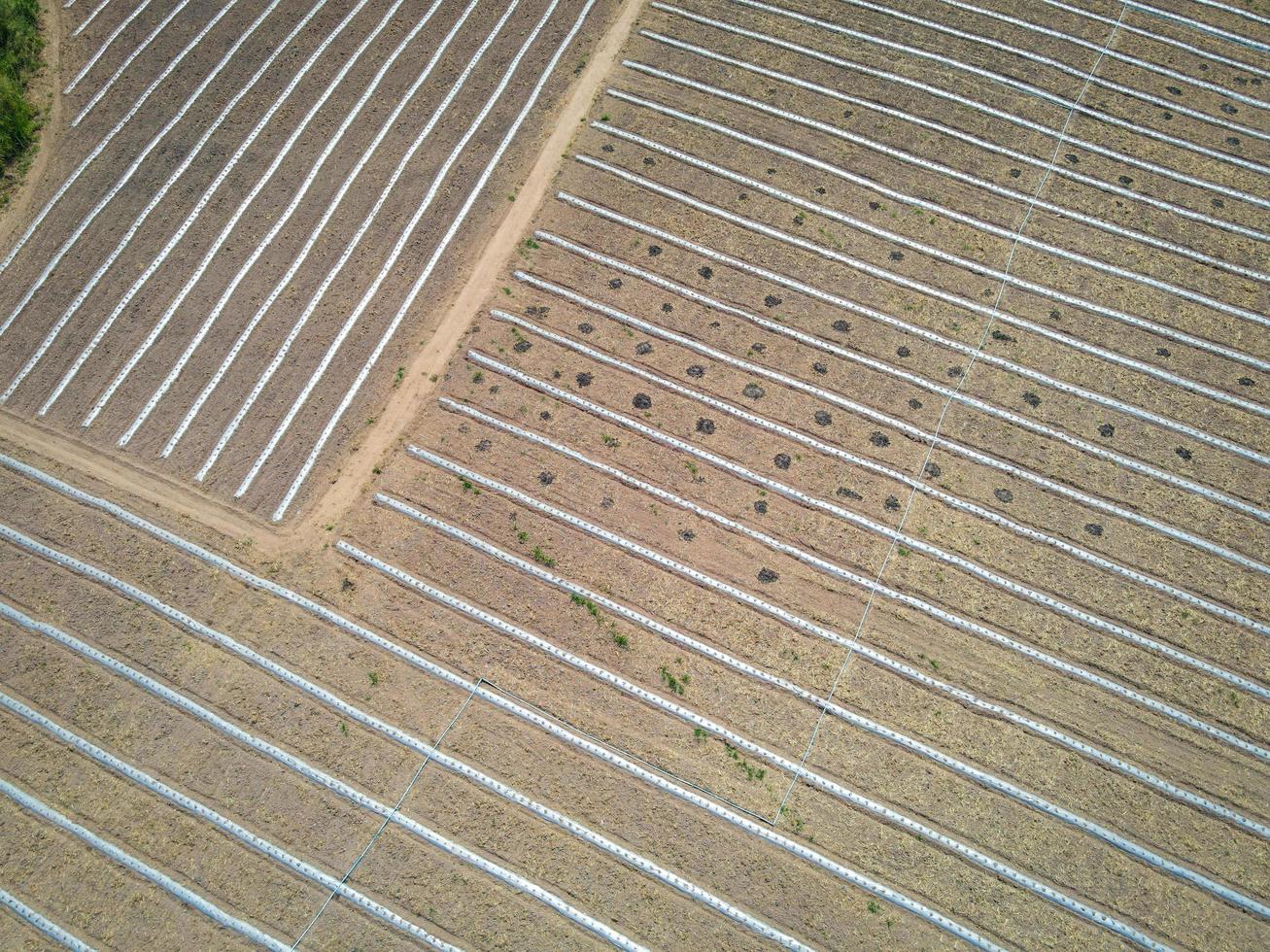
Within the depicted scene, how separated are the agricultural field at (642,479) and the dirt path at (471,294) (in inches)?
5.4

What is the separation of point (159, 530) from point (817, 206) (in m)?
19.3

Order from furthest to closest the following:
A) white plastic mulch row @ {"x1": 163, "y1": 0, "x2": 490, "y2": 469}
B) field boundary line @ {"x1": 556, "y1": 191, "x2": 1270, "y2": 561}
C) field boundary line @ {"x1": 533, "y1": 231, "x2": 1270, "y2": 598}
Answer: white plastic mulch row @ {"x1": 163, "y1": 0, "x2": 490, "y2": 469}, field boundary line @ {"x1": 556, "y1": 191, "x2": 1270, "y2": 561}, field boundary line @ {"x1": 533, "y1": 231, "x2": 1270, "y2": 598}

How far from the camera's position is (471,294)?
74.1 ft

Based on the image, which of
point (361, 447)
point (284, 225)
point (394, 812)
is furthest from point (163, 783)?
point (284, 225)

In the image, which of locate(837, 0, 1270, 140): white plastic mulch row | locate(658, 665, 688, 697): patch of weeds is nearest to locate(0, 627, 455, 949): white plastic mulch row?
locate(658, 665, 688, 697): patch of weeds

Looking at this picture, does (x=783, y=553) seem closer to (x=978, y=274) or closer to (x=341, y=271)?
(x=978, y=274)

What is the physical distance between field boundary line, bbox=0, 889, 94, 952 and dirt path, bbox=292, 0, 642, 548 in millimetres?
8444

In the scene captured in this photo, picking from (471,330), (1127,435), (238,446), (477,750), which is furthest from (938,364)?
(238,446)

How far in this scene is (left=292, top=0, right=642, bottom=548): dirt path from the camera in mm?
20188

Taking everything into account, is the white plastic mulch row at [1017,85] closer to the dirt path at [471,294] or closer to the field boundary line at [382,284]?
the dirt path at [471,294]

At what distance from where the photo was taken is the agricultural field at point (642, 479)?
16891 millimetres

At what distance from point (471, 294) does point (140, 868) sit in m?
15.0

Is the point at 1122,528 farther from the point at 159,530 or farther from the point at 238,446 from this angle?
the point at 159,530

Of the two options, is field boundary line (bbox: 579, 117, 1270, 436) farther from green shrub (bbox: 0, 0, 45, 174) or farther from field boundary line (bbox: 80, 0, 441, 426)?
green shrub (bbox: 0, 0, 45, 174)
